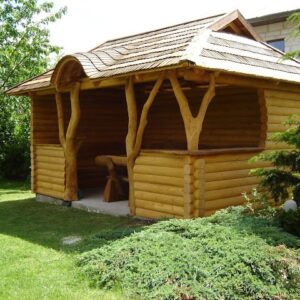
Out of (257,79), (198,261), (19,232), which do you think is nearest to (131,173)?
(19,232)

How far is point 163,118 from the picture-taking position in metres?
13.4

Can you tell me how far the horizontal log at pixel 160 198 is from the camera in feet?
26.2

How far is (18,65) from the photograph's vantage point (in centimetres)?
1817

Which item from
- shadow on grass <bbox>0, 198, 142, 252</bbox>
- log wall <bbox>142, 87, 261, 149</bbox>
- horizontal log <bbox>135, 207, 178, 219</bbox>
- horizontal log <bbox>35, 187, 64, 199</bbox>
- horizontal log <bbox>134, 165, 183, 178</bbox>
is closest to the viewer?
shadow on grass <bbox>0, 198, 142, 252</bbox>

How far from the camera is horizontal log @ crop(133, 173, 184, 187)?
26.1 ft

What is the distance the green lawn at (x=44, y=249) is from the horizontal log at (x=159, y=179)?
85cm

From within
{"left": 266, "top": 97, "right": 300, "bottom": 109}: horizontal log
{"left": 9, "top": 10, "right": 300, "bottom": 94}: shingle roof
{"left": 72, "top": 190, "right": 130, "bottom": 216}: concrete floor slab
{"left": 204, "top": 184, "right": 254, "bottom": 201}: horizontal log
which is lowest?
{"left": 72, "top": 190, "right": 130, "bottom": 216}: concrete floor slab

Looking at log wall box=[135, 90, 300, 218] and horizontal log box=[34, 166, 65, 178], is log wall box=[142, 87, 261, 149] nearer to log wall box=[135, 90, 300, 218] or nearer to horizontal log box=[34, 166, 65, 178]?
log wall box=[135, 90, 300, 218]

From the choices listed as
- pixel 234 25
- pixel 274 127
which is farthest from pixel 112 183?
pixel 234 25

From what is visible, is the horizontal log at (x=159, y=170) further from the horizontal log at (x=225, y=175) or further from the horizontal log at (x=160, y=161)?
the horizontal log at (x=225, y=175)

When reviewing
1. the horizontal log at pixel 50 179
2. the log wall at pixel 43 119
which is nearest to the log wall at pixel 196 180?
the horizontal log at pixel 50 179

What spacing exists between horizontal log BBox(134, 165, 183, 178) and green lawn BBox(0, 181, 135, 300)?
100 centimetres

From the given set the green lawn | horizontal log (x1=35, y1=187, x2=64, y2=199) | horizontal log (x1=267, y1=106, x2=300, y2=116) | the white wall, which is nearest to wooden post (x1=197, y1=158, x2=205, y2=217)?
the green lawn

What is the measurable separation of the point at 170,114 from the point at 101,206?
4.05 metres
